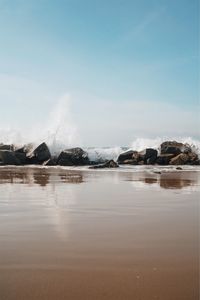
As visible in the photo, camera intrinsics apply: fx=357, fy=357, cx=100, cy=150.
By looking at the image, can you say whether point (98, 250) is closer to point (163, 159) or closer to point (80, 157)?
point (80, 157)

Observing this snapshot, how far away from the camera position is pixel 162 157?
21484mm

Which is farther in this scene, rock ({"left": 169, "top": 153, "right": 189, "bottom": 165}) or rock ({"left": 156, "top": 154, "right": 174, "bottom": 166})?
rock ({"left": 156, "top": 154, "right": 174, "bottom": 166})

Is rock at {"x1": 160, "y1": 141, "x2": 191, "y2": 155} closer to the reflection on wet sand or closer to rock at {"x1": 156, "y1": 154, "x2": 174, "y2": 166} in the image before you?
rock at {"x1": 156, "y1": 154, "x2": 174, "y2": 166}

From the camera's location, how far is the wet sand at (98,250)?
259 cm

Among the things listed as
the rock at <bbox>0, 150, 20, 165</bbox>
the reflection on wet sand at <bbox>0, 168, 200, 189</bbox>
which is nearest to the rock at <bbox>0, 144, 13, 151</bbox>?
the rock at <bbox>0, 150, 20, 165</bbox>

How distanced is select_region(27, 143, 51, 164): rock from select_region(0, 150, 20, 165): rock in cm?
89

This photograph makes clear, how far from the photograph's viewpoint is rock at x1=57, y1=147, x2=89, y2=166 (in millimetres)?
20859

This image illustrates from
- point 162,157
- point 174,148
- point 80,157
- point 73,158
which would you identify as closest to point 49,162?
point 73,158

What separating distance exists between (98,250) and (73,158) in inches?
708

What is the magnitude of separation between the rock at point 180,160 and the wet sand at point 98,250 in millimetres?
14952

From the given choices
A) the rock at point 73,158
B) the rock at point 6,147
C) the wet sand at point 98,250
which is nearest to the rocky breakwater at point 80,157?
the rock at point 73,158

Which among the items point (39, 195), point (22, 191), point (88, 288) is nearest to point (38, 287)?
point (88, 288)

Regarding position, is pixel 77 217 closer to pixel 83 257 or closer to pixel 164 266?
pixel 83 257

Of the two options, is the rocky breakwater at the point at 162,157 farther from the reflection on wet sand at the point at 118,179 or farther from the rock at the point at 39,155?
the reflection on wet sand at the point at 118,179
